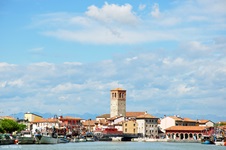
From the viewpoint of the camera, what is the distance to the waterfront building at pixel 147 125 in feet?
539

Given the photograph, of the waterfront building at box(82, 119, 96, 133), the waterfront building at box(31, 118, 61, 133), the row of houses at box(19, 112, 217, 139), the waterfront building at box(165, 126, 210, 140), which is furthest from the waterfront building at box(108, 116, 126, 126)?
the waterfront building at box(165, 126, 210, 140)

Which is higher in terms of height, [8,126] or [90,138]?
[8,126]

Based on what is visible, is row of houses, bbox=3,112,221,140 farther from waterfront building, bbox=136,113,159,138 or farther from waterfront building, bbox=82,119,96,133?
waterfront building, bbox=82,119,96,133

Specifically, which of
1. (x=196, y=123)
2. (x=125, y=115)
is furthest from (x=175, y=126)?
(x=125, y=115)

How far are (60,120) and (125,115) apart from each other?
85.0ft

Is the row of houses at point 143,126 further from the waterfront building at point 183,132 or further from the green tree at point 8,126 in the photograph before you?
the green tree at point 8,126

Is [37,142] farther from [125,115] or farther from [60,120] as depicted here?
[125,115]

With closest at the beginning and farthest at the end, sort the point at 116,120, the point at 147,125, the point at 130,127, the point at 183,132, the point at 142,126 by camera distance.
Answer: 1. the point at 183,132
2. the point at 142,126
3. the point at 147,125
4. the point at 130,127
5. the point at 116,120

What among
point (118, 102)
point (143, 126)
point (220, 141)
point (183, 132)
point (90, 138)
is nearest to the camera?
point (220, 141)

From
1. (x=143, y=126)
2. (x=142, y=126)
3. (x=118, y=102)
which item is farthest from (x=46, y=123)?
(x=118, y=102)

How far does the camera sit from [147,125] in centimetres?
16488

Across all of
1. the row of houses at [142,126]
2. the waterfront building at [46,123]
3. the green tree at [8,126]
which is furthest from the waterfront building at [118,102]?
the green tree at [8,126]

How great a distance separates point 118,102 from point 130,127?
23.3m

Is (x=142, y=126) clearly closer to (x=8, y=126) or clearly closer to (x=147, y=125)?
(x=147, y=125)
